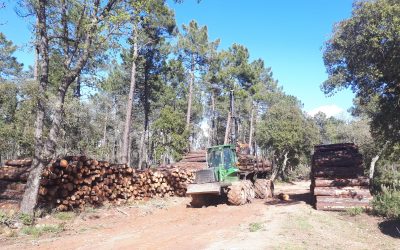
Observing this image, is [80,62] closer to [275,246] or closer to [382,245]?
[275,246]

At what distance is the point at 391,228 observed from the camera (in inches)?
462

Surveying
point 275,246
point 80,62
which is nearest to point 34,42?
point 80,62

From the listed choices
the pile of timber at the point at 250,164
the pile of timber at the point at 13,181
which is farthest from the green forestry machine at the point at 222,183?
the pile of timber at the point at 13,181

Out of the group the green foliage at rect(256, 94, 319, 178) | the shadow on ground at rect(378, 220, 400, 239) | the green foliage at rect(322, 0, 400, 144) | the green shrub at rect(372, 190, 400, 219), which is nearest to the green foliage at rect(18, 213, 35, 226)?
the shadow on ground at rect(378, 220, 400, 239)

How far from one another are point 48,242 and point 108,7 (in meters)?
7.51

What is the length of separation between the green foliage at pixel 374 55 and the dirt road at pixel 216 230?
464cm

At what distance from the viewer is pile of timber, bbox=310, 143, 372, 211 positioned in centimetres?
1457

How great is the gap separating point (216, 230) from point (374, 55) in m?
9.21

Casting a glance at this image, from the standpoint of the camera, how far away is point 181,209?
53.5ft

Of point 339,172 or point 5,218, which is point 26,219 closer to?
point 5,218

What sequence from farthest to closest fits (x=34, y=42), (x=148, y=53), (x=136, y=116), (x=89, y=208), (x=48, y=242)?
1. (x=136, y=116)
2. (x=148, y=53)
3. (x=89, y=208)
4. (x=34, y=42)
5. (x=48, y=242)

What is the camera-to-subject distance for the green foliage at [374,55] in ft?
44.7

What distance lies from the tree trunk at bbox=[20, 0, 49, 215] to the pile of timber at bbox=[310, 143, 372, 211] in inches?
407

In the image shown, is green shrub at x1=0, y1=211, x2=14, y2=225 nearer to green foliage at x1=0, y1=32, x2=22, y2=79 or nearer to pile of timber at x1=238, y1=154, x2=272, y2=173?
pile of timber at x1=238, y1=154, x2=272, y2=173
